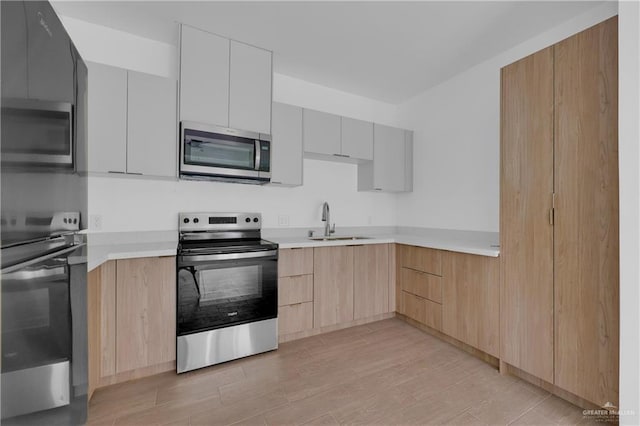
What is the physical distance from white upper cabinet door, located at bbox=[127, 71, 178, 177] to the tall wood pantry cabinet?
252 cm

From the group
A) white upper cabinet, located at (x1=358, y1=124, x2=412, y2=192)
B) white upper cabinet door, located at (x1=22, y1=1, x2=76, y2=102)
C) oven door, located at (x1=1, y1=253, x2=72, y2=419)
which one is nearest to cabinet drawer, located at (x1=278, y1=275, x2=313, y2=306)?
white upper cabinet, located at (x1=358, y1=124, x2=412, y2=192)

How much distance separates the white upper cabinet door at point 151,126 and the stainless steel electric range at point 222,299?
53 centimetres

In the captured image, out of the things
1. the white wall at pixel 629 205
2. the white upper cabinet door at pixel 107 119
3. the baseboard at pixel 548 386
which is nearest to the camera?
the white wall at pixel 629 205

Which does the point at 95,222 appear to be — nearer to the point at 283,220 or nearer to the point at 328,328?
the point at 283,220

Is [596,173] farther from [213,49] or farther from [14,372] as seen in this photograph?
[213,49]

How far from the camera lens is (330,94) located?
340cm

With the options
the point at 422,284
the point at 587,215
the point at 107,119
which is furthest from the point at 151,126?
the point at 587,215

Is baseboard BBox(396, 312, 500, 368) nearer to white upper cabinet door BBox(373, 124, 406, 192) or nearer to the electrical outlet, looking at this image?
white upper cabinet door BBox(373, 124, 406, 192)

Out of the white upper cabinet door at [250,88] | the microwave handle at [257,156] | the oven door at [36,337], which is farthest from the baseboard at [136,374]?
the white upper cabinet door at [250,88]

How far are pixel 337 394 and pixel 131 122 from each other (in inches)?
94.7

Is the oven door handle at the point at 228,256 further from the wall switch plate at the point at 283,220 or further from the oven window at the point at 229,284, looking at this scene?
the wall switch plate at the point at 283,220

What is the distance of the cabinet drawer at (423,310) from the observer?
8.66ft

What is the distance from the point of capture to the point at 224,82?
97.0 inches

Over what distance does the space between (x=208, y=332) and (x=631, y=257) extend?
8.35ft
